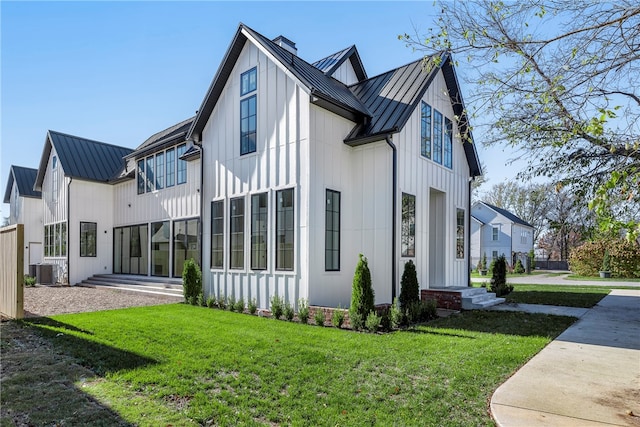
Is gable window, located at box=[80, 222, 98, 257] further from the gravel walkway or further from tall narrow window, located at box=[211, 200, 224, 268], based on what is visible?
tall narrow window, located at box=[211, 200, 224, 268]

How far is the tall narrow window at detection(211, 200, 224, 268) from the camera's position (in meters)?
11.3

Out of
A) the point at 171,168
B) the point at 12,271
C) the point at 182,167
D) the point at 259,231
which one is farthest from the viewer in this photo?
the point at 171,168

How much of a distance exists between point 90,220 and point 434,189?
15962 millimetres

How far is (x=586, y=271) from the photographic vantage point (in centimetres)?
2514

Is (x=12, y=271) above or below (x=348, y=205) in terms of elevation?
A: below

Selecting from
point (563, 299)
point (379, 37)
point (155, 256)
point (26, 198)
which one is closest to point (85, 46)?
point (379, 37)

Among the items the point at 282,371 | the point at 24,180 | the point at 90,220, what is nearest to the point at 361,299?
the point at 282,371

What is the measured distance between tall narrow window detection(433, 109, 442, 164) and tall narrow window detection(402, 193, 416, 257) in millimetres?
2180

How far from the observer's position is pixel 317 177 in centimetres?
919

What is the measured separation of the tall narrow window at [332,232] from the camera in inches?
368

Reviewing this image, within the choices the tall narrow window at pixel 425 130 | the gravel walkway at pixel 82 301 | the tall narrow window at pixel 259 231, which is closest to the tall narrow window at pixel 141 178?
the gravel walkway at pixel 82 301

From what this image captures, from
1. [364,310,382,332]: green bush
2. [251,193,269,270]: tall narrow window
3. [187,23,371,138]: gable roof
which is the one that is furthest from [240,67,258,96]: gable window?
[364,310,382,332]: green bush

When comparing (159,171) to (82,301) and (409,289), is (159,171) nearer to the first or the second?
(82,301)

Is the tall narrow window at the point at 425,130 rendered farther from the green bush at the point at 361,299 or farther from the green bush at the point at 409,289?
the green bush at the point at 361,299
